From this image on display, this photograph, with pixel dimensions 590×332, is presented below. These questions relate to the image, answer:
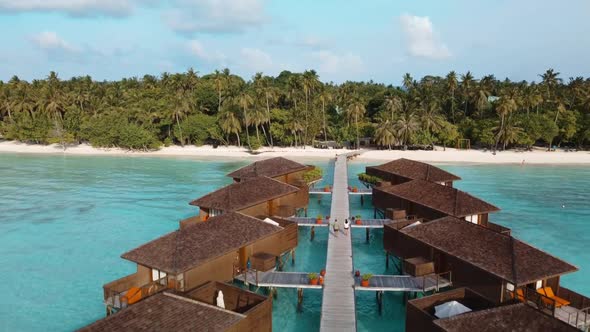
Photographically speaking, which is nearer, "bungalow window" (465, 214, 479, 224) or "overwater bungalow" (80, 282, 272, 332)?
"overwater bungalow" (80, 282, 272, 332)

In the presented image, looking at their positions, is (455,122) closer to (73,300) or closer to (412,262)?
(412,262)

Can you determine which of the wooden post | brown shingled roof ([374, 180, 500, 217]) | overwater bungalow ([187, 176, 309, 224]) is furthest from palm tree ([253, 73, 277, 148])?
the wooden post

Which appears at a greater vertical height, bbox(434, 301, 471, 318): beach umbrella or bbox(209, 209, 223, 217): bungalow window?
bbox(209, 209, 223, 217): bungalow window

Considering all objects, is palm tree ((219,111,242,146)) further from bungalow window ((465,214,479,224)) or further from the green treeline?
bungalow window ((465,214,479,224))

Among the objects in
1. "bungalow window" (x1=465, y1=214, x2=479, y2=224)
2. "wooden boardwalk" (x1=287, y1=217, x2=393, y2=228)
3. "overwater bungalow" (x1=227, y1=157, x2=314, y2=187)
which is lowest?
"wooden boardwalk" (x1=287, y1=217, x2=393, y2=228)

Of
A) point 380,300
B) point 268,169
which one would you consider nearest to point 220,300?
point 380,300

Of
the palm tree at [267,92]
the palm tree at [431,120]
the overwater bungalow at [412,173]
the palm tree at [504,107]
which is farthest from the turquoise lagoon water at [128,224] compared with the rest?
the palm tree at [267,92]

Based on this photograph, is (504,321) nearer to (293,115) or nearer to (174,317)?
(174,317)
